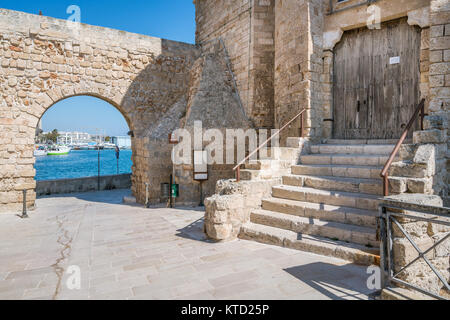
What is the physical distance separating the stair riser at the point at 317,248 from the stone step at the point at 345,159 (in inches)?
88.0

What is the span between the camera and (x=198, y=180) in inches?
335

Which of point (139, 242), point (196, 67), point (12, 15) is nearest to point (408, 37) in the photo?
point (196, 67)

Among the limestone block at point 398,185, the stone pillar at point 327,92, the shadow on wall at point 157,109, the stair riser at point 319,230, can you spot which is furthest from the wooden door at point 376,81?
the shadow on wall at point 157,109

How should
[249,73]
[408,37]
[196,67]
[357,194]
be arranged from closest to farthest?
[357,194] < [408,37] < [249,73] < [196,67]

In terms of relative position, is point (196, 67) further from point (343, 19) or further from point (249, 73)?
point (343, 19)

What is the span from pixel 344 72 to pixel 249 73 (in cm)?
304

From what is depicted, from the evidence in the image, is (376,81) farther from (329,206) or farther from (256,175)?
(256,175)

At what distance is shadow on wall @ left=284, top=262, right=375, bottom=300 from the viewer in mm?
3115

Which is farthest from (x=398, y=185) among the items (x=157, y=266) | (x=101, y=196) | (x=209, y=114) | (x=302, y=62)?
(x=101, y=196)

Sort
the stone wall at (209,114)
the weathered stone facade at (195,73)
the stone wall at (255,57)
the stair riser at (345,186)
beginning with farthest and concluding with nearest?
the stone wall at (255,57), the stone wall at (209,114), the weathered stone facade at (195,73), the stair riser at (345,186)

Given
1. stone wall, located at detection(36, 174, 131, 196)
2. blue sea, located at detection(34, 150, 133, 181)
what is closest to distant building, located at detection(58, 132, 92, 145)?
blue sea, located at detection(34, 150, 133, 181)

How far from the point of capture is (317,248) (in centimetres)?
426

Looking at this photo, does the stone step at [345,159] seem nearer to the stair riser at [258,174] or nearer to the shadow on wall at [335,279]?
the stair riser at [258,174]

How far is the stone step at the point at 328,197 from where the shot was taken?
4.69 metres
